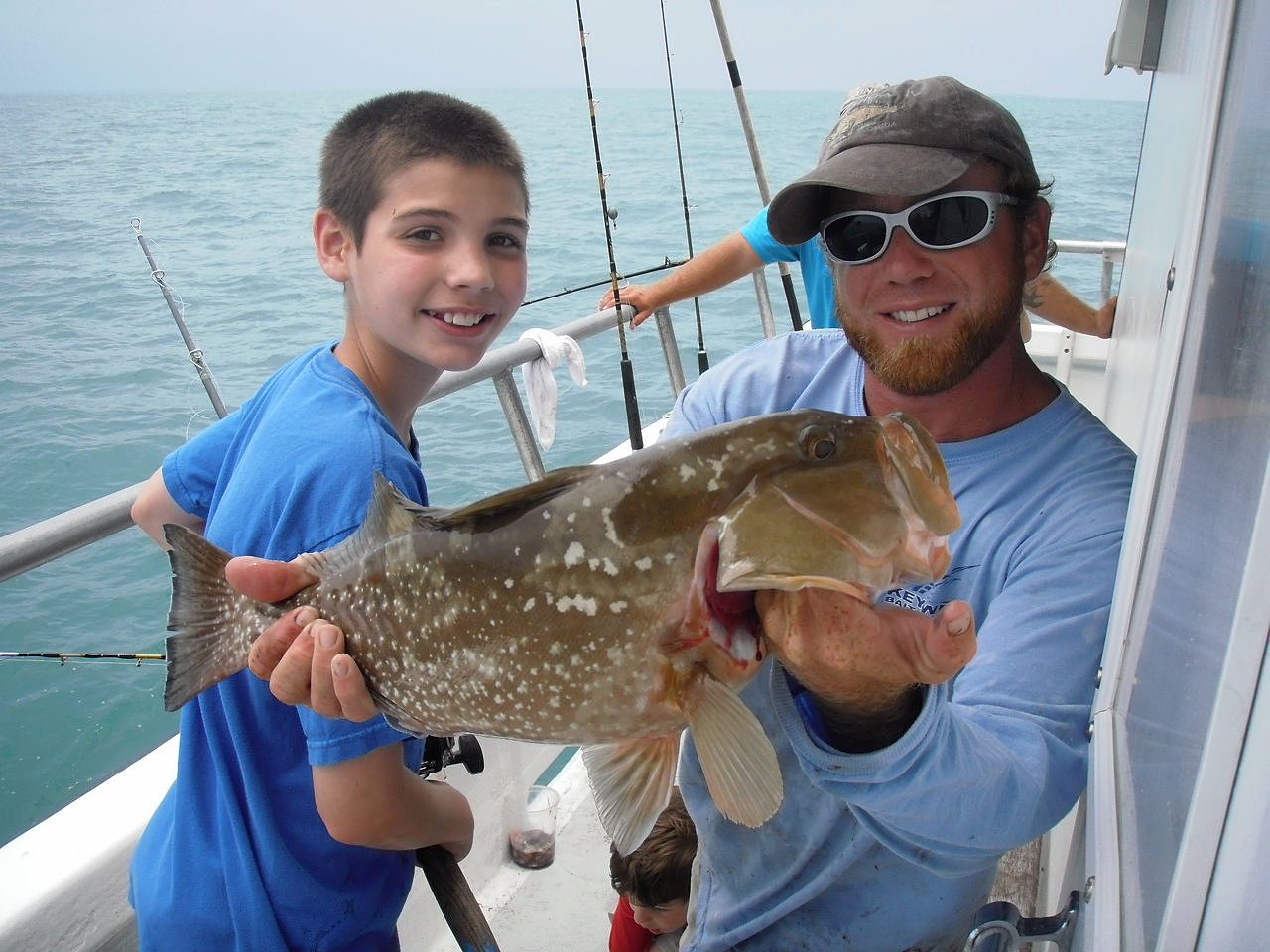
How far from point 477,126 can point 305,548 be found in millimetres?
1146

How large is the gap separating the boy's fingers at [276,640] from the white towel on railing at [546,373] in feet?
8.55

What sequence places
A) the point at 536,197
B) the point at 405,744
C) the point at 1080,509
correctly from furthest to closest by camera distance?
the point at 536,197 < the point at 405,744 < the point at 1080,509

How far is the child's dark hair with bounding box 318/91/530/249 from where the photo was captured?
212 centimetres

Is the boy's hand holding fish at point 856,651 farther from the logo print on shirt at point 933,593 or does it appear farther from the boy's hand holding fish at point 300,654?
the logo print on shirt at point 933,593

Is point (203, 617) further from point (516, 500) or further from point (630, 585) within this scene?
point (630, 585)

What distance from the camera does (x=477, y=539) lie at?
150 cm

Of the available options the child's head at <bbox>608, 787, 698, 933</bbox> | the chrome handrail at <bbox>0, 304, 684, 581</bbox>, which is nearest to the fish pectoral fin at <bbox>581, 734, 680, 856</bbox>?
the child's head at <bbox>608, 787, 698, 933</bbox>

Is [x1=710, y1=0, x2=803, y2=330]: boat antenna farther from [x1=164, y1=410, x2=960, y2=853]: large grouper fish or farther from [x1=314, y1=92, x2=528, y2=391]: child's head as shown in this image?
[x1=164, y1=410, x2=960, y2=853]: large grouper fish

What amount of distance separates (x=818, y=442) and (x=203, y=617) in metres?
1.23

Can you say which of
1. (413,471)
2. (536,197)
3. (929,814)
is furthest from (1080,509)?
(536,197)

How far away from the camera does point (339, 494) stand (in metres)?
1.66

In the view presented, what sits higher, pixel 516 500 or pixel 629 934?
pixel 516 500

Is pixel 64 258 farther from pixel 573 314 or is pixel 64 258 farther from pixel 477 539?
pixel 477 539

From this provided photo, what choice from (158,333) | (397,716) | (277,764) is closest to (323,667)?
(397,716)
